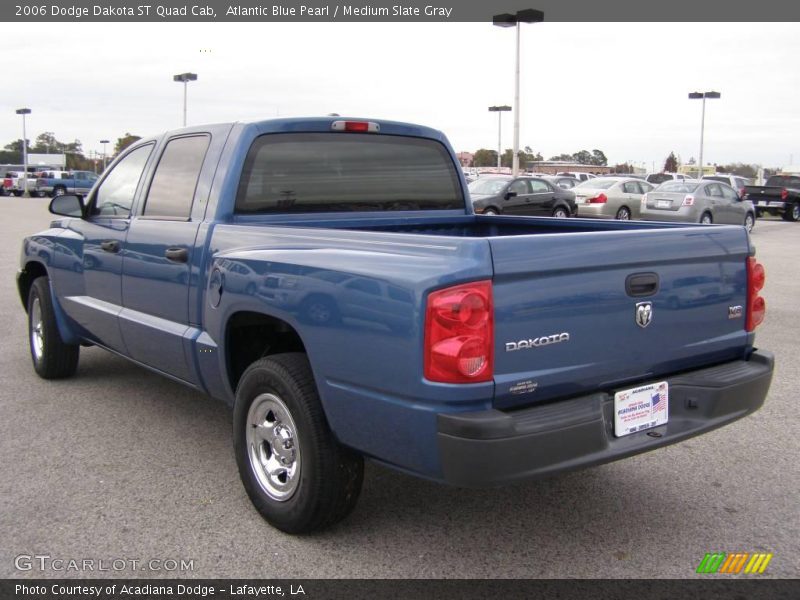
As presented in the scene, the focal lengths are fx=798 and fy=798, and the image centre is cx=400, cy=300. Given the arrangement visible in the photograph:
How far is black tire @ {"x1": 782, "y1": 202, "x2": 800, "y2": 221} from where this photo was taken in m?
29.6

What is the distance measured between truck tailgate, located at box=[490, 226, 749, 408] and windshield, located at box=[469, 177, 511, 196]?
59.4 ft

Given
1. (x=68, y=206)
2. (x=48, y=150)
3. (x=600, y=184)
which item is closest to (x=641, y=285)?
(x=68, y=206)

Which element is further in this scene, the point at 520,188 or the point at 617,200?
the point at 617,200

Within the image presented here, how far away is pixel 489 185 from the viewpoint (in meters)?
21.8

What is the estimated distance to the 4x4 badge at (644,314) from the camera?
316 cm

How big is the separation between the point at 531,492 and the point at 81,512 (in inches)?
85.5

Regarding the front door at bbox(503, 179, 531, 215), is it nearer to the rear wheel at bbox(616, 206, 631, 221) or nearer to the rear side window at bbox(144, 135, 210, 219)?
the rear wheel at bbox(616, 206, 631, 221)

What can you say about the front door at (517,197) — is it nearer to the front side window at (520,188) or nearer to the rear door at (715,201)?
the front side window at (520,188)

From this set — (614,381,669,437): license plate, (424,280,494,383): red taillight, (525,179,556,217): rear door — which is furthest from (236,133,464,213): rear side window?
(525,179,556,217): rear door

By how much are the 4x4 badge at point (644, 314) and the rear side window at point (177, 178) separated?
8.00ft

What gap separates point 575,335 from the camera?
2979 millimetres

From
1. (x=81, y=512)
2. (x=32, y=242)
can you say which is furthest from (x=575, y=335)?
(x=32, y=242)

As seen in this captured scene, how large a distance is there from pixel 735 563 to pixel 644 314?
1.11 meters

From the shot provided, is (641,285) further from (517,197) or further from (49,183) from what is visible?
(49,183)
